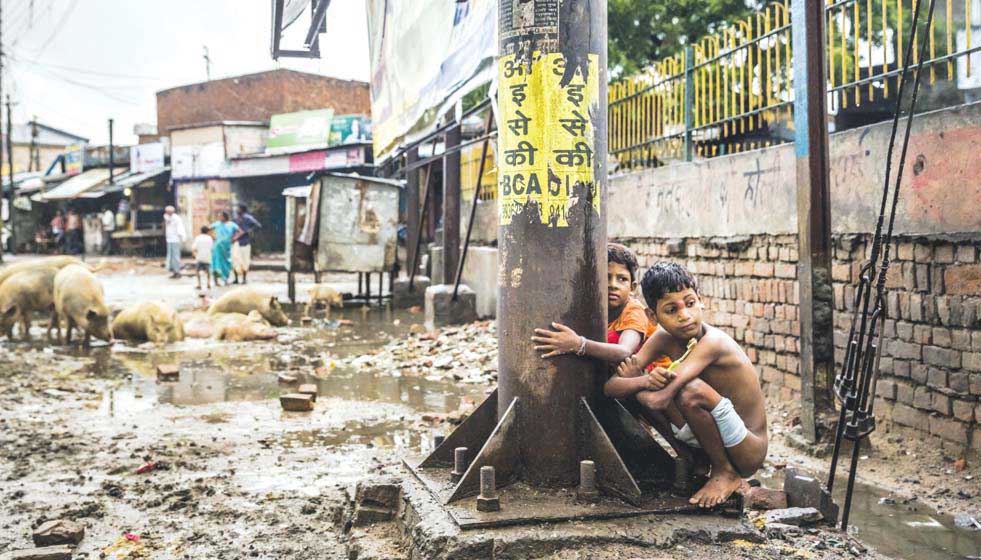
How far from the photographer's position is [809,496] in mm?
3025

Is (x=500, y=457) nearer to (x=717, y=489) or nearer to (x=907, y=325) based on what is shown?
(x=717, y=489)

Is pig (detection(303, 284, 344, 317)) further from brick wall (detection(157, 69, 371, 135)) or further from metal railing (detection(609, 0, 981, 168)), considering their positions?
brick wall (detection(157, 69, 371, 135))

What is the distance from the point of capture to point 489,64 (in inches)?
190

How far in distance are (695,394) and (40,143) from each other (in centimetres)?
6487

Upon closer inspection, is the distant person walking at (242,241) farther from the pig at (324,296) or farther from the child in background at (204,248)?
the pig at (324,296)

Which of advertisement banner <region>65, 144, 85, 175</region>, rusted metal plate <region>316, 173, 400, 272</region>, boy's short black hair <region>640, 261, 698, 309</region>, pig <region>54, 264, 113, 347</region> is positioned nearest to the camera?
boy's short black hair <region>640, 261, 698, 309</region>

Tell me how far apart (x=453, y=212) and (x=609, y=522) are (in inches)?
361

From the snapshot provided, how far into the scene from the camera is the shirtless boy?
280 cm

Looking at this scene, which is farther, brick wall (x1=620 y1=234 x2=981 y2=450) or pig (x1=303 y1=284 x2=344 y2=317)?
pig (x1=303 y1=284 x2=344 y2=317)

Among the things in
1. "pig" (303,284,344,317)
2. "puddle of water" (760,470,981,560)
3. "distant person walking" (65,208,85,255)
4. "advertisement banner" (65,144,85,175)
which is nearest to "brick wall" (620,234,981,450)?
"puddle of water" (760,470,981,560)

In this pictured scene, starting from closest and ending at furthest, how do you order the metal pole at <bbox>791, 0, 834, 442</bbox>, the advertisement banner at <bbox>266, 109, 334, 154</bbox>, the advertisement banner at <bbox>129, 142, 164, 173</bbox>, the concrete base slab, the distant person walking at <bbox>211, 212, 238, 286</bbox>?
the concrete base slab → the metal pole at <bbox>791, 0, 834, 442</bbox> → the distant person walking at <bbox>211, 212, 238, 286</bbox> → the advertisement banner at <bbox>266, 109, 334, 154</bbox> → the advertisement banner at <bbox>129, 142, 164, 173</bbox>

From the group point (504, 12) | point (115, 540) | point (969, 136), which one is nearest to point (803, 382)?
point (969, 136)

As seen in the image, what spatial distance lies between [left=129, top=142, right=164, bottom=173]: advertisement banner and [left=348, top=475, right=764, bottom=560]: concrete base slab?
32.5 m

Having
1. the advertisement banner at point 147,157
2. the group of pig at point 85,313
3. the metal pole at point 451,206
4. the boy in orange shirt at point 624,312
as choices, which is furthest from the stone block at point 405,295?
the advertisement banner at point 147,157
